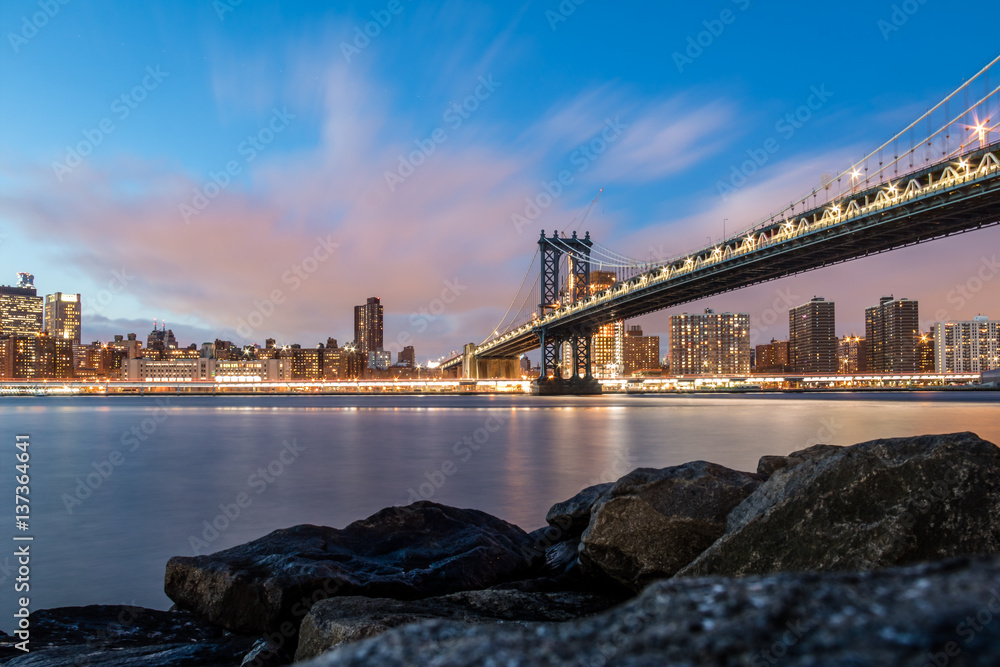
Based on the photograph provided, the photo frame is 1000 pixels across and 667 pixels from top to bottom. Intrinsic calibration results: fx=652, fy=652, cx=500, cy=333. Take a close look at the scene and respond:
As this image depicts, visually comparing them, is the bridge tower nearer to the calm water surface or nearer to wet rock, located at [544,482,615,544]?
the calm water surface

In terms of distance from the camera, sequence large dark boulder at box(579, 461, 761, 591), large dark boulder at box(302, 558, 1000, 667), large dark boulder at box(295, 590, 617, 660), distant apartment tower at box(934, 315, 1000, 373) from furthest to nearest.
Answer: distant apartment tower at box(934, 315, 1000, 373)
large dark boulder at box(579, 461, 761, 591)
large dark boulder at box(295, 590, 617, 660)
large dark boulder at box(302, 558, 1000, 667)

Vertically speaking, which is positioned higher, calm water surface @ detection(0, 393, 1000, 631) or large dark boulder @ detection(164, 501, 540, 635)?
large dark boulder @ detection(164, 501, 540, 635)

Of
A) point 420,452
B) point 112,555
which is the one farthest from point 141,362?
point 112,555

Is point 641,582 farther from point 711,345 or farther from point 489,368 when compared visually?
point 711,345

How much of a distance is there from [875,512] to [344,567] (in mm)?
3801

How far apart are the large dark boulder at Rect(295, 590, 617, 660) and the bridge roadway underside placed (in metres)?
32.1

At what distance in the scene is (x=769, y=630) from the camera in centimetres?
112

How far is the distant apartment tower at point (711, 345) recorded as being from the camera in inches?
7185

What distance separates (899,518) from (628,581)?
6.90ft

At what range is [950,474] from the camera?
11.8 ft

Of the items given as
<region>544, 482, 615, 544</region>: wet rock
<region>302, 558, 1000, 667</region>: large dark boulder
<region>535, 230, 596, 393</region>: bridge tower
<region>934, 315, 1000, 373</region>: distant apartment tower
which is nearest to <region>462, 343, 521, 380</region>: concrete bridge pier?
<region>535, 230, 596, 393</region>: bridge tower

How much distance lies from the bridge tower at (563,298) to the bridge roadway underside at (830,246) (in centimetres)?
894

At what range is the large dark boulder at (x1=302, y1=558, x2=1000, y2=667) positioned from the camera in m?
1.02

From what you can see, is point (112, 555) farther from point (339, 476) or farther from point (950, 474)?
point (950, 474)
